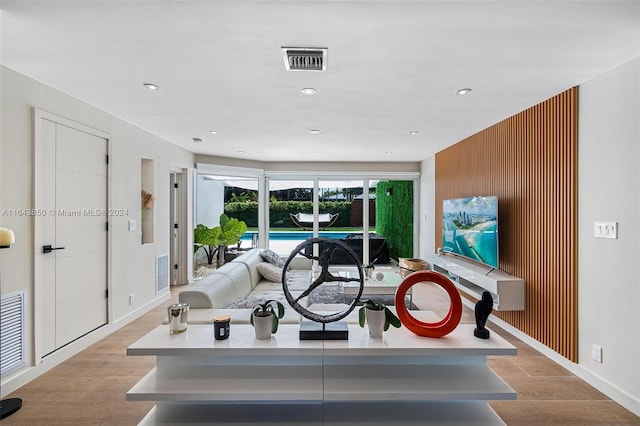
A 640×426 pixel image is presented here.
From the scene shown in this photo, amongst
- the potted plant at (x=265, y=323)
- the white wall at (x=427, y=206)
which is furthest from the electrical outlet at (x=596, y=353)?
the white wall at (x=427, y=206)

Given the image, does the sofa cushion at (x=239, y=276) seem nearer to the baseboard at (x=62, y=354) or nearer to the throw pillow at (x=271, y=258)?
the throw pillow at (x=271, y=258)

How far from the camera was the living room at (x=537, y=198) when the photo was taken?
222 cm

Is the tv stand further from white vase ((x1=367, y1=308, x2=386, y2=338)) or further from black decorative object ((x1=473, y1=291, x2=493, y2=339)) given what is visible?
white vase ((x1=367, y1=308, x2=386, y2=338))

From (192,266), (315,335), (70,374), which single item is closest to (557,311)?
(315,335)

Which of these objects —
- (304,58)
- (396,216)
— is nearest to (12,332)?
(304,58)

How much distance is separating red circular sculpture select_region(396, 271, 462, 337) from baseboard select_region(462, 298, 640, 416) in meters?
1.79

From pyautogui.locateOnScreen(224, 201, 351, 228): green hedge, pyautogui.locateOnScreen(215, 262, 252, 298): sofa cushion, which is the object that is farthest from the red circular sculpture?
pyautogui.locateOnScreen(224, 201, 351, 228): green hedge

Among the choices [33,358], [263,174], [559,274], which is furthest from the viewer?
[263,174]

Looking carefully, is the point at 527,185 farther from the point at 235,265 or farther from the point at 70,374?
the point at 70,374

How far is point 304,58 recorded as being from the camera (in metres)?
2.12

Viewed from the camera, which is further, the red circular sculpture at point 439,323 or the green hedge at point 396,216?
the green hedge at point 396,216

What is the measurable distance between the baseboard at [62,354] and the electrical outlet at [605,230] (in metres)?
4.45

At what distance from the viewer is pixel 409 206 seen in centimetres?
704

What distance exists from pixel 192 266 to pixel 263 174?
2.27m
